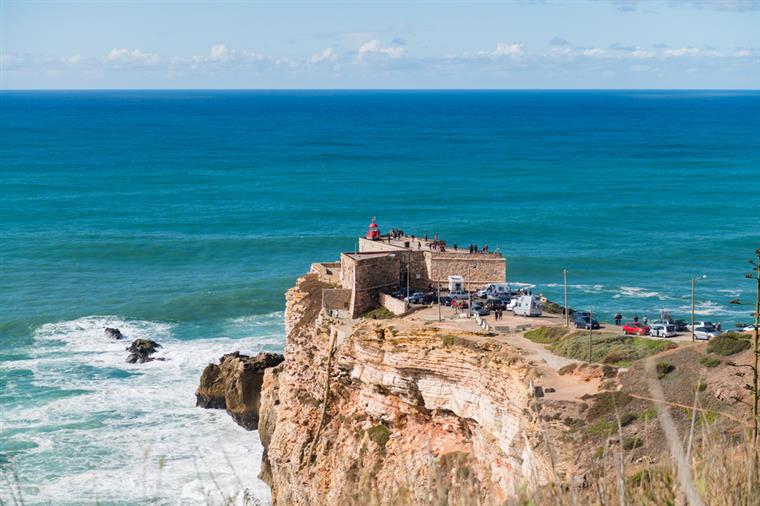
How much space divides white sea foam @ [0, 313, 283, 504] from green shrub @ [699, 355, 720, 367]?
43.6ft

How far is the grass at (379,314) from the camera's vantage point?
37.4 meters

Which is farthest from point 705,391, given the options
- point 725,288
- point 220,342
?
point 725,288

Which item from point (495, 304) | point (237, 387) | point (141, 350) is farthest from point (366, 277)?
point (141, 350)

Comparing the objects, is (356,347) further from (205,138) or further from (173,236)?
(205,138)

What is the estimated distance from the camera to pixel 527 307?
122ft

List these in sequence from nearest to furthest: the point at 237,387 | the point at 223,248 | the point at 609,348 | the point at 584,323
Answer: the point at 609,348, the point at 584,323, the point at 237,387, the point at 223,248

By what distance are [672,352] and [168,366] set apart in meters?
27.6

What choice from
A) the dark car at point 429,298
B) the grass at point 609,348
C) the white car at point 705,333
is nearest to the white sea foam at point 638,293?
the white car at point 705,333

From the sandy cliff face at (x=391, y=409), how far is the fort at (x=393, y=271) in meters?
1.97

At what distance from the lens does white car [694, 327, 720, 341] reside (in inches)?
1352

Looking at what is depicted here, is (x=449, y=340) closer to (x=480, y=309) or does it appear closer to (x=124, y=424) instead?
(x=480, y=309)

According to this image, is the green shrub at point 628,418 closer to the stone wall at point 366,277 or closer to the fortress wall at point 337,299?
the stone wall at point 366,277

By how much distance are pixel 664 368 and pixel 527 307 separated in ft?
29.6

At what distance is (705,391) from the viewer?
1046 inches
